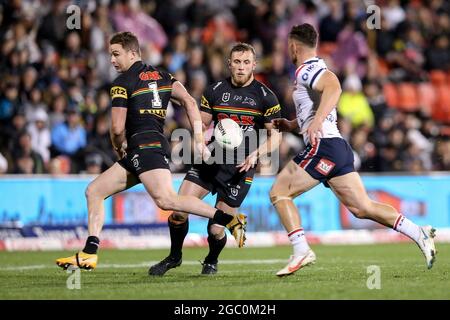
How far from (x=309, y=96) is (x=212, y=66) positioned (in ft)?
34.8

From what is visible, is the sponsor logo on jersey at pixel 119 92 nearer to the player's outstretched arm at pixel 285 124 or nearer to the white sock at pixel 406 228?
the player's outstretched arm at pixel 285 124

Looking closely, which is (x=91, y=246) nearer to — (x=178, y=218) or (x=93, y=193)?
(x=93, y=193)

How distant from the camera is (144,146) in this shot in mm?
10141

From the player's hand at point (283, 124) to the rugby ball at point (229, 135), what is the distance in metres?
0.46

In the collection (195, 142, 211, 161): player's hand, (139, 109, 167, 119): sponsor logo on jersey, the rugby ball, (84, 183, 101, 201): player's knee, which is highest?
(139, 109, 167, 119): sponsor logo on jersey

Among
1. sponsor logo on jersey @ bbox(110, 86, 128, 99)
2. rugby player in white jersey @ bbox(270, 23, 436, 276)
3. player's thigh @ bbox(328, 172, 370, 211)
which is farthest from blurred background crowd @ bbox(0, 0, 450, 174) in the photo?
player's thigh @ bbox(328, 172, 370, 211)

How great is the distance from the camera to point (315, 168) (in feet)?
31.8

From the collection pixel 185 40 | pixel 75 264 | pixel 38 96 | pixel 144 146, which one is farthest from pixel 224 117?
pixel 185 40

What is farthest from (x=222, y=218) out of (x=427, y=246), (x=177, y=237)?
(x=427, y=246)

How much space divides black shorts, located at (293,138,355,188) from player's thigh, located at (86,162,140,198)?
75.8 inches

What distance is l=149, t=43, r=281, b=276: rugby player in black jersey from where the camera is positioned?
35.6ft

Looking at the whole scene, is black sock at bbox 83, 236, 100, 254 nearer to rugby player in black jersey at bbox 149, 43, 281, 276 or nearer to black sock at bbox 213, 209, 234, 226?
rugby player in black jersey at bbox 149, 43, 281, 276

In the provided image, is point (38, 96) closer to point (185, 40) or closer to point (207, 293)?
point (185, 40)
